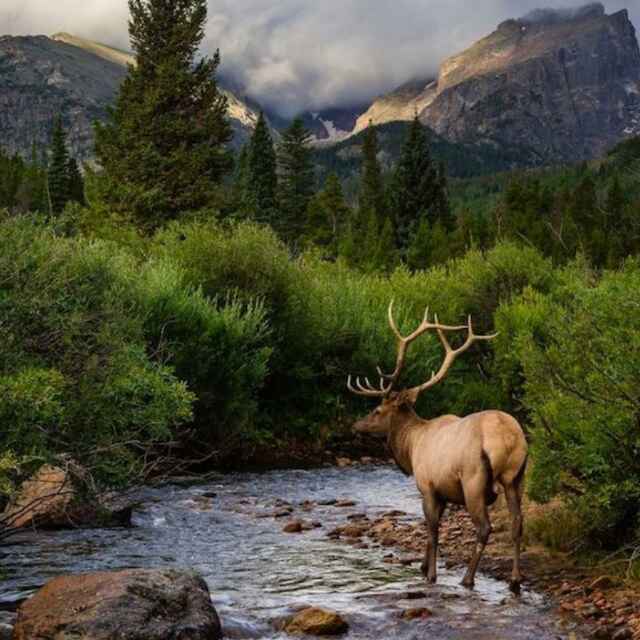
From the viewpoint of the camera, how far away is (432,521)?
9.91 metres

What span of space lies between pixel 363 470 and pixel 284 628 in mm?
13218

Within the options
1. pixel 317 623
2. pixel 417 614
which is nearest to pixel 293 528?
pixel 417 614

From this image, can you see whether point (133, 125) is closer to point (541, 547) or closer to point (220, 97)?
point (220, 97)

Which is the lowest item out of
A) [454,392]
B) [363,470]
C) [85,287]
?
[363,470]

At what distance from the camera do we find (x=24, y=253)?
975 cm

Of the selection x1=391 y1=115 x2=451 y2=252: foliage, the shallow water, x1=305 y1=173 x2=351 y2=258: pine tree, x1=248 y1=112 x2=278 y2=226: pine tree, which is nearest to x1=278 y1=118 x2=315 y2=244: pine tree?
x1=305 y1=173 x2=351 y2=258: pine tree

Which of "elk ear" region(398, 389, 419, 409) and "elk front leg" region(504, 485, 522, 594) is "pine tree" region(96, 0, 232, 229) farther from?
"elk front leg" region(504, 485, 522, 594)

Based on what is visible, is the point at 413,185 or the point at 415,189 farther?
the point at 413,185

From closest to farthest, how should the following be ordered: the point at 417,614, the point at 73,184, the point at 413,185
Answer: the point at 417,614 → the point at 413,185 → the point at 73,184

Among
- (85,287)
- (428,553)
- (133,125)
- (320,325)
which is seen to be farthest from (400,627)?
(133,125)

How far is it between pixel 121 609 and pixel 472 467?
12.3ft

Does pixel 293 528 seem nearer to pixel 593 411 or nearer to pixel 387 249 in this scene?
pixel 593 411

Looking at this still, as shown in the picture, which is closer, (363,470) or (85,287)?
(85,287)

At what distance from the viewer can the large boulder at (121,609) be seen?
25.0 feet
